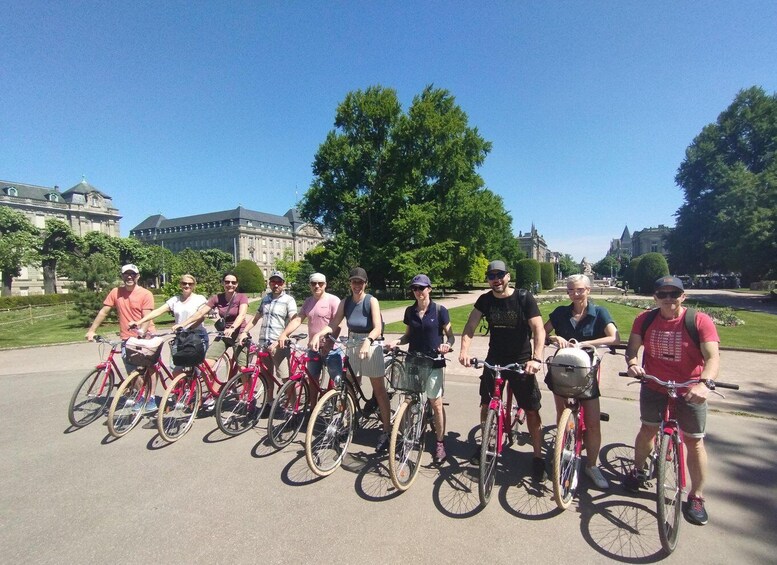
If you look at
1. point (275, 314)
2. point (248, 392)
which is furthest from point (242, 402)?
point (275, 314)

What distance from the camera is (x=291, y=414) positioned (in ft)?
16.7

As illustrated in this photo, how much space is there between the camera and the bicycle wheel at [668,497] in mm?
2932

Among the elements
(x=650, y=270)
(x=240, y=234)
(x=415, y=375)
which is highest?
(x=240, y=234)

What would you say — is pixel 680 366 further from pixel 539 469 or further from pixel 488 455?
pixel 488 455

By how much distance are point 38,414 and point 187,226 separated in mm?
133869

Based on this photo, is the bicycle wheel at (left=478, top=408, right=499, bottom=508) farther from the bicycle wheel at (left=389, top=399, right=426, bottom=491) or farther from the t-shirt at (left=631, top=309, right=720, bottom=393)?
the t-shirt at (left=631, top=309, right=720, bottom=393)

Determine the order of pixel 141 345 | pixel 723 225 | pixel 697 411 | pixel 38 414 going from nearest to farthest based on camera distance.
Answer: pixel 697 411
pixel 141 345
pixel 38 414
pixel 723 225

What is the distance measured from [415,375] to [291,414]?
1.98 m

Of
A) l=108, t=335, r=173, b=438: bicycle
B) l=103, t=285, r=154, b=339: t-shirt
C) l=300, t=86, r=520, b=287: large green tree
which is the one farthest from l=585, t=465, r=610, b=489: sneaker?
l=300, t=86, r=520, b=287: large green tree

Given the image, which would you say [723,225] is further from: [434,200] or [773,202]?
[434,200]

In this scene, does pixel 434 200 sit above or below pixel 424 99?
below

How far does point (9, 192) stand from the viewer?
3290 inches

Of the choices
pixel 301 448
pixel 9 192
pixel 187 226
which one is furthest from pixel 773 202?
pixel 187 226

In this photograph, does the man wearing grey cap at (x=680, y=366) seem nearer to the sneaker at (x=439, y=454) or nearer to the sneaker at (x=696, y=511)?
the sneaker at (x=696, y=511)
